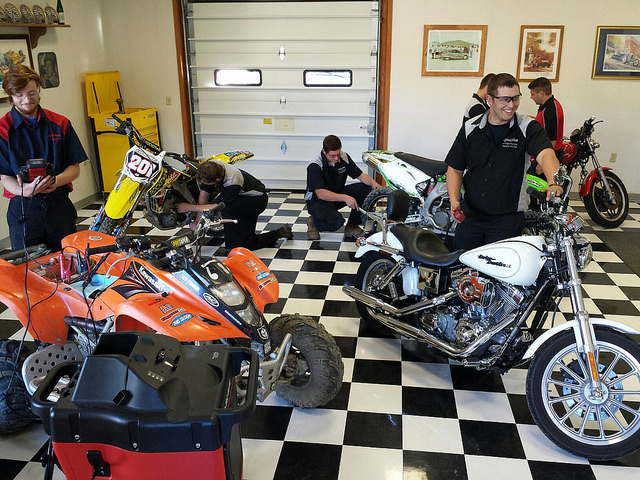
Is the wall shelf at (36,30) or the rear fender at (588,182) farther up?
the wall shelf at (36,30)

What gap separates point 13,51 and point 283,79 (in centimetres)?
298

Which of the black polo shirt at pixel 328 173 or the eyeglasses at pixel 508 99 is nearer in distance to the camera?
the eyeglasses at pixel 508 99

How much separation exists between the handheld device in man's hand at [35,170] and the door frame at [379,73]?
4325mm

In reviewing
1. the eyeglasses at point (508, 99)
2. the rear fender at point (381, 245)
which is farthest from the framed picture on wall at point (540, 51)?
the rear fender at point (381, 245)

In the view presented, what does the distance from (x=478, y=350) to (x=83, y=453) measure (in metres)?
1.97

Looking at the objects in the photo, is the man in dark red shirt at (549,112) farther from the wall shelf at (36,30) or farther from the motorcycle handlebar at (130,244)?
the wall shelf at (36,30)

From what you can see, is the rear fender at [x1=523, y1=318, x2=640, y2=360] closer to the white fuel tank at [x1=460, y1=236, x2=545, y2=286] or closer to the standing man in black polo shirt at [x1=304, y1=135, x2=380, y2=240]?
the white fuel tank at [x1=460, y1=236, x2=545, y2=286]

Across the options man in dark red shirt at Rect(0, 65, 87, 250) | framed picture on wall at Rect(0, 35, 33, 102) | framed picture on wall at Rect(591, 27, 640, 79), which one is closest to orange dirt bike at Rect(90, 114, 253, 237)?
framed picture on wall at Rect(0, 35, 33, 102)

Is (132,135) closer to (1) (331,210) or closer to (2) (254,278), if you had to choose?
(1) (331,210)

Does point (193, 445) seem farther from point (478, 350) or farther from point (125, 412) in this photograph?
point (478, 350)

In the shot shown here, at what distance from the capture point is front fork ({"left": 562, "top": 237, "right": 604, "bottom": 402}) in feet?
7.96

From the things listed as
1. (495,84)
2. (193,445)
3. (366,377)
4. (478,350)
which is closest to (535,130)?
(495,84)

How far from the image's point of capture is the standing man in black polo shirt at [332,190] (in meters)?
5.22

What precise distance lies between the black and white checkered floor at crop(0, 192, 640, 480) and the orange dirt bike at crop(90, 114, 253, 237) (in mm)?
1242
